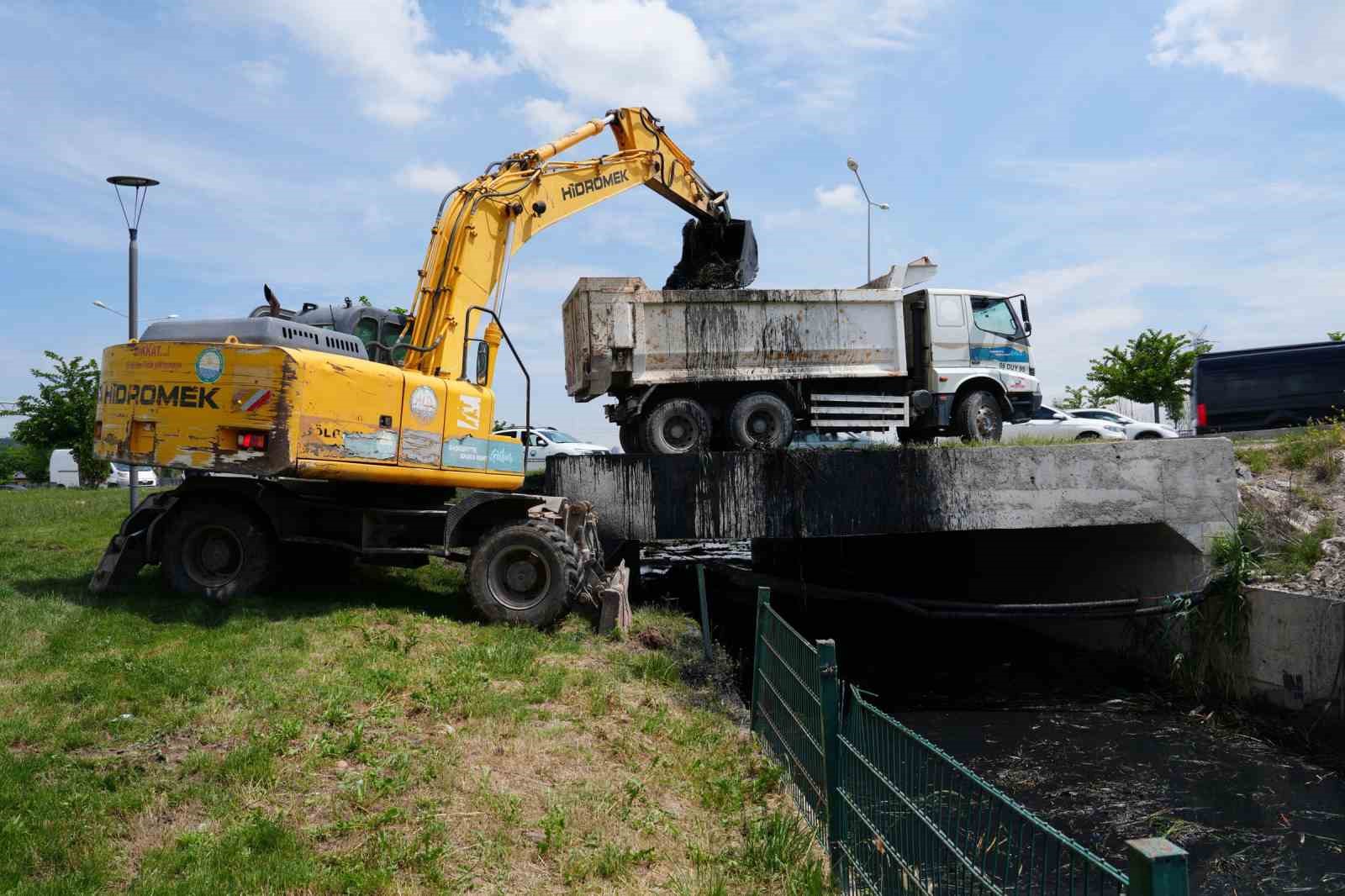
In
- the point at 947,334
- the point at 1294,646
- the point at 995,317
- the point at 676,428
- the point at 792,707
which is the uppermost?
the point at 995,317

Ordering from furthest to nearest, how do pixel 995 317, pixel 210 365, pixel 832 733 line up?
pixel 995 317 → pixel 210 365 → pixel 832 733

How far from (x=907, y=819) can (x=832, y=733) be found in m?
0.95

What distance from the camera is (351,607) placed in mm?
9578

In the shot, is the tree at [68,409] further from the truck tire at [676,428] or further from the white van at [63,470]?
the truck tire at [676,428]

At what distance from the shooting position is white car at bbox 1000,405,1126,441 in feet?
68.8

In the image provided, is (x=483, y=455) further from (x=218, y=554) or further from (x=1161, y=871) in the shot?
(x=1161, y=871)

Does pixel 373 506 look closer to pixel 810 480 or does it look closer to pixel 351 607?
pixel 351 607

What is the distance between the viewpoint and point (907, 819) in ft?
12.5

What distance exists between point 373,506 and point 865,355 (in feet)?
22.5

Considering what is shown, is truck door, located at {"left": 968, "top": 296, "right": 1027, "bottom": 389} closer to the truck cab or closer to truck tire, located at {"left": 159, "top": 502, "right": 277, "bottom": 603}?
the truck cab

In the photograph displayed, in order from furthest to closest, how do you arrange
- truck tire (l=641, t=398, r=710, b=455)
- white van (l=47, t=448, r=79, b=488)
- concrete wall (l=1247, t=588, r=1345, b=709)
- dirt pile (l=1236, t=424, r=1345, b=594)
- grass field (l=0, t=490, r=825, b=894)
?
white van (l=47, t=448, r=79, b=488) < truck tire (l=641, t=398, r=710, b=455) < dirt pile (l=1236, t=424, r=1345, b=594) < concrete wall (l=1247, t=588, r=1345, b=709) < grass field (l=0, t=490, r=825, b=894)

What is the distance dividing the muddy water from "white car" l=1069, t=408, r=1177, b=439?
8219 mm

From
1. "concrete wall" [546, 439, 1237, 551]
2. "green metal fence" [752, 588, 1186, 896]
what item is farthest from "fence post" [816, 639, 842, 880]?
"concrete wall" [546, 439, 1237, 551]

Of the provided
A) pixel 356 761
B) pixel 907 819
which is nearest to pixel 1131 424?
pixel 356 761
